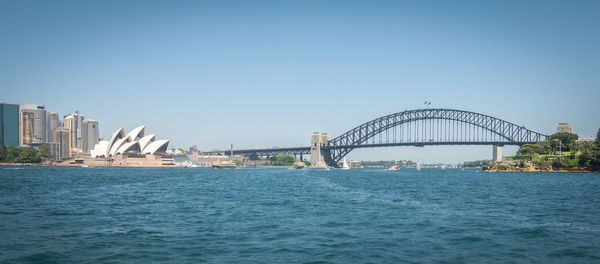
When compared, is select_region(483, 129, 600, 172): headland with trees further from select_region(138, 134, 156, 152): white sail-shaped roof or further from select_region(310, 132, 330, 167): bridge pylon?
select_region(138, 134, 156, 152): white sail-shaped roof

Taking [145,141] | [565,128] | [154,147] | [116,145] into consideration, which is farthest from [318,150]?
[565,128]

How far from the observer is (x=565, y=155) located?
3794 inches

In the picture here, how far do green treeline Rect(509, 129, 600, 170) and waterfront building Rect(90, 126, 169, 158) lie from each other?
342ft

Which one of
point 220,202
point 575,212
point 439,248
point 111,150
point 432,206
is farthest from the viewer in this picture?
point 111,150

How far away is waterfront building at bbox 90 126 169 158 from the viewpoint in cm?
14325

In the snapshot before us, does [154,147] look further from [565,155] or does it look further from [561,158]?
[565,155]

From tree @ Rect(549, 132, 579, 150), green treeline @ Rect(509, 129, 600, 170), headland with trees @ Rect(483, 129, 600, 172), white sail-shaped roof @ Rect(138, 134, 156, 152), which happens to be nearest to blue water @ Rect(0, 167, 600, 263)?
green treeline @ Rect(509, 129, 600, 170)

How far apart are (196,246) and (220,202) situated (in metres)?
14.5

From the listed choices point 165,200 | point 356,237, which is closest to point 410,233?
point 356,237

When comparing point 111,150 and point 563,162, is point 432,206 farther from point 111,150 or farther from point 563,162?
point 111,150

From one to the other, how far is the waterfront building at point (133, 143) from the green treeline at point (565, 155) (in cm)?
10411

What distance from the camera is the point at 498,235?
55.6ft

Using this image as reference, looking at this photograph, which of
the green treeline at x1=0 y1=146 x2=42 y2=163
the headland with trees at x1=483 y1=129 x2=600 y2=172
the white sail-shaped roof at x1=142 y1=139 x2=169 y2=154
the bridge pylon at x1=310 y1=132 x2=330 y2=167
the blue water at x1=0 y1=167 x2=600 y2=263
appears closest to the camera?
the blue water at x1=0 y1=167 x2=600 y2=263

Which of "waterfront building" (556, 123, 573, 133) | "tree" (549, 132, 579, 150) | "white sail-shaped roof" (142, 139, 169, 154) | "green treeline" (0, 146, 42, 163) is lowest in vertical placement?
"green treeline" (0, 146, 42, 163)
